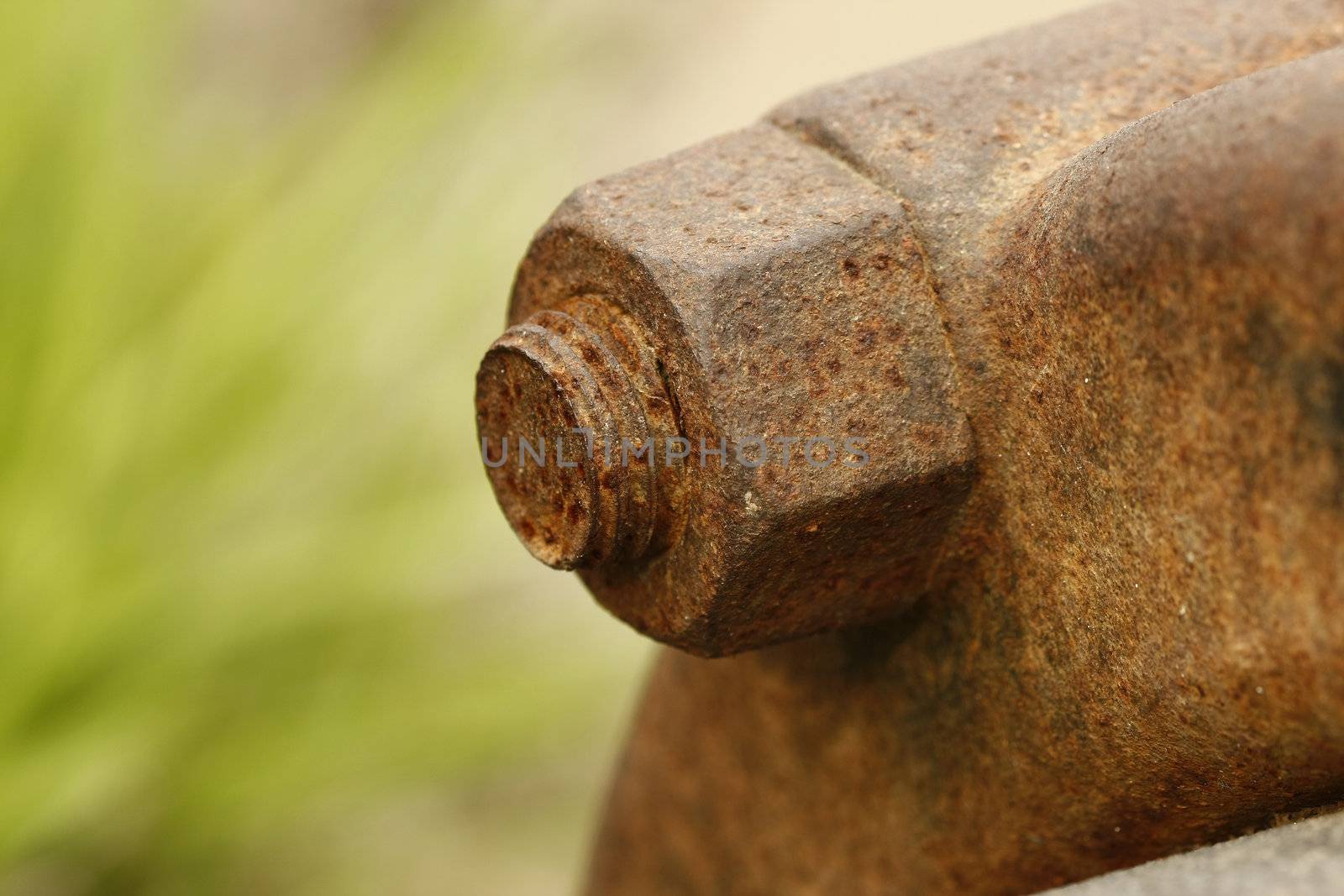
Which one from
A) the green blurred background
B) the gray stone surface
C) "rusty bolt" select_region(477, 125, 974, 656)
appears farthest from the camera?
the green blurred background

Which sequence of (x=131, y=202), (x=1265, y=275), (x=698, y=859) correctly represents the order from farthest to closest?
(x=131, y=202) → (x=698, y=859) → (x=1265, y=275)

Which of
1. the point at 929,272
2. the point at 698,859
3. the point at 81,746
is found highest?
the point at 929,272

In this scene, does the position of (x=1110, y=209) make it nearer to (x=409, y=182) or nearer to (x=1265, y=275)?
(x=1265, y=275)

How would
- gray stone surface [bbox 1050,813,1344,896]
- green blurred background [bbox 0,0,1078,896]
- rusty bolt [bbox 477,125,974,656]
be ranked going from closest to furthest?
1. gray stone surface [bbox 1050,813,1344,896]
2. rusty bolt [bbox 477,125,974,656]
3. green blurred background [bbox 0,0,1078,896]

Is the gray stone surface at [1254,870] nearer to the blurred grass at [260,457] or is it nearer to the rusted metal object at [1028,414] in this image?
the rusted metal object at [1028,414]

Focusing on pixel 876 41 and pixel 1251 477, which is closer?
pixel 1251 477

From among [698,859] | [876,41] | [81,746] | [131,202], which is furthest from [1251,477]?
[876,41]

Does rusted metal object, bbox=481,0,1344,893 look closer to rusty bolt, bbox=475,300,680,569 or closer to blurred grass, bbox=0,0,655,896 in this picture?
rusty bolt, bbox=475,300,680,569

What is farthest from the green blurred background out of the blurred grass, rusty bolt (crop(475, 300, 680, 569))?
rusty bolt (crop(475, 300, 680, 569))
